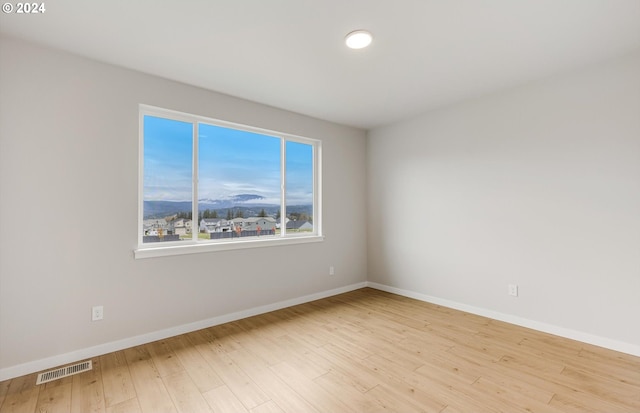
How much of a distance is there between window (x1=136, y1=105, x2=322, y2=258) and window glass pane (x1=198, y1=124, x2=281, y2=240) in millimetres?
11

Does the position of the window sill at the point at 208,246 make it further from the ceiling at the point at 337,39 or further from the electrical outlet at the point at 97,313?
the ceiling at the point at 337,39

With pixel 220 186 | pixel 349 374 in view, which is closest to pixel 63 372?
pixel 220 186

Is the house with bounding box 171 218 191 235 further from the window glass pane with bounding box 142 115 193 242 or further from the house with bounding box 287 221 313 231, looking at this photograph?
Answer: the house with bounding box 287 221 313 231

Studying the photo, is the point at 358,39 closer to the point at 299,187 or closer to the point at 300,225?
the point at 299,187

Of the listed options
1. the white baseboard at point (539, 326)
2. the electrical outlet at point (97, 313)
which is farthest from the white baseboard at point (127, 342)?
the white baseboard at point (539, 326)

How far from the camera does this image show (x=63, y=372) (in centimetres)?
225

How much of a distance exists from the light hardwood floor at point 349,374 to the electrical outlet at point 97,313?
1.14 ft

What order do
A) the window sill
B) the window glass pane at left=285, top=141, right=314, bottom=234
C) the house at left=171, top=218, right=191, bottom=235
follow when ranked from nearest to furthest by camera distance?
the window sill, the house at left=171, top=218, right=191, bottom=235, the window glass pane at left=285, top=141, right=314, bottom=234

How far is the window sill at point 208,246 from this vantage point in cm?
279

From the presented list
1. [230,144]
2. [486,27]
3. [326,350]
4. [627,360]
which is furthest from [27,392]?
[627,360]

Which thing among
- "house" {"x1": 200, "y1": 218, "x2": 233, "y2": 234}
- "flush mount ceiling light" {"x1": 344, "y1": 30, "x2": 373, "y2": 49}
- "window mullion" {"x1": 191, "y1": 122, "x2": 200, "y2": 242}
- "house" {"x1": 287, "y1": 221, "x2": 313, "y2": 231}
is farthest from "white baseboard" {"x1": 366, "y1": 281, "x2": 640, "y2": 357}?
"flush mount ceiling light" {"x1": 344, "y1": 30, "x2": 373, "y2": 49}

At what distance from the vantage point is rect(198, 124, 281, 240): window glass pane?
333 cm

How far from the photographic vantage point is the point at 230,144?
3531mm

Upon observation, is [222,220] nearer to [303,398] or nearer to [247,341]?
[247,341]
